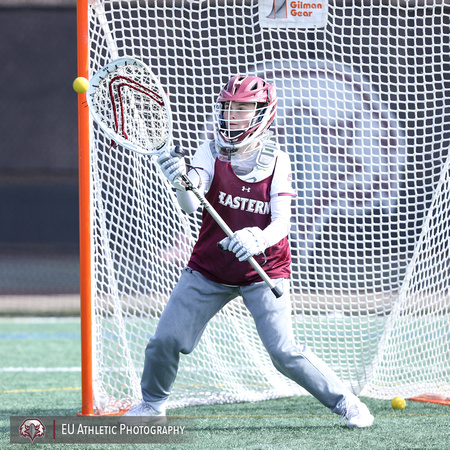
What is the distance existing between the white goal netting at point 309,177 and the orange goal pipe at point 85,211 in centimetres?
14

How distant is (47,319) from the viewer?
7.54m

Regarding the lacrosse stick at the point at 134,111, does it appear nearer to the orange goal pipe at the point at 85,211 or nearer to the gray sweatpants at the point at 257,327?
the gray sweatpants at the point at 257,327

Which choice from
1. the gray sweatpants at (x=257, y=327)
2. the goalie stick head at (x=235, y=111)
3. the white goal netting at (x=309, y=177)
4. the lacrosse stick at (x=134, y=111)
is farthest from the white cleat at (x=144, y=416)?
the goalie stick head at (x=235, y=111)

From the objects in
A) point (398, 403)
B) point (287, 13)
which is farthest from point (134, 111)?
point (398, 403)

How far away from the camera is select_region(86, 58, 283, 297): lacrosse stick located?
295 centimetres

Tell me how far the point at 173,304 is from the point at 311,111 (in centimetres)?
163

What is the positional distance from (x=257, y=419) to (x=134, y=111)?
4.91 ft

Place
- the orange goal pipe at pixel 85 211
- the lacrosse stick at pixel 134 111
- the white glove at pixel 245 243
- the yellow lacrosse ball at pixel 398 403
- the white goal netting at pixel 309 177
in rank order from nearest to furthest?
the white glove at pixel 245 243 → the lacrosse stick at pixel 134 111 → the orange goal pipe at pixel 85 211 → the yellow lacrosse ball at pixel 398 403 → the white goal netting at pixel 309 177

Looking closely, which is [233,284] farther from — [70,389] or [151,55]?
[70,389]

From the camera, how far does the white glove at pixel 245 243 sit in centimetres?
283

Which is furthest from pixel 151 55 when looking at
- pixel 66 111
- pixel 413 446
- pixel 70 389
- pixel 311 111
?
pixel 66 111

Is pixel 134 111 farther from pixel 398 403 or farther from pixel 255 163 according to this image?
pixel 398 403

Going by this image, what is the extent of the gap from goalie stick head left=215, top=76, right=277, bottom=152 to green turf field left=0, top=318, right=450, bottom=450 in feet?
3.92

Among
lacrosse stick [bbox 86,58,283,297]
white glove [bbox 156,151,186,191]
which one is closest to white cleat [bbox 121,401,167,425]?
lacrosse stick [bbox 86,58,283,297]
